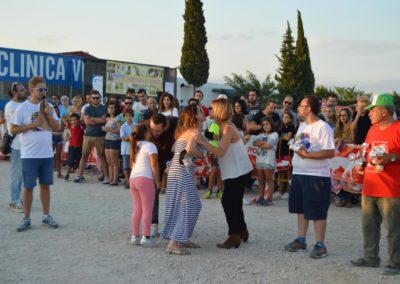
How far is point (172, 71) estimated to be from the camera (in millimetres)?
28328

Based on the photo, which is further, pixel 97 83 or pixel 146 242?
pixel 97 83

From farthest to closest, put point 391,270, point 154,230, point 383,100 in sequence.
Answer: point 154,230 < point 383,100 < point 391,270

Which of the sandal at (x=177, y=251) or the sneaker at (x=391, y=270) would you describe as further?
the sandal at (x=177, y=251)

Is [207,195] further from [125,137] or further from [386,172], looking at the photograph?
[386,172]

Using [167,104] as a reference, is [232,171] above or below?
below

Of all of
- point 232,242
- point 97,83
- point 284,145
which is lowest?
point 232,242

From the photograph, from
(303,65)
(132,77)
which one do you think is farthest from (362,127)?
(303,65)

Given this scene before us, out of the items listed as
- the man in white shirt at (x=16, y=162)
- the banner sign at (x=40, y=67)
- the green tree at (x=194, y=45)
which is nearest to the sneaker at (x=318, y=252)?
the man in white shirt at (x=16, y=162)

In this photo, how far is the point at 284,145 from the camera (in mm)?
11008

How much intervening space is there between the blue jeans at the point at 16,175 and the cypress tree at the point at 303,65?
3132cm

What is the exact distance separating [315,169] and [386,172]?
88 cm

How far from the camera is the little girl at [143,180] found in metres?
6.59

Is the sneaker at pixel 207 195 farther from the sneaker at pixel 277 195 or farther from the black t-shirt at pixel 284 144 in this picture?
the black t-shirt at pixel 284 144

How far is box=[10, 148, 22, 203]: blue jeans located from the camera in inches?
348
